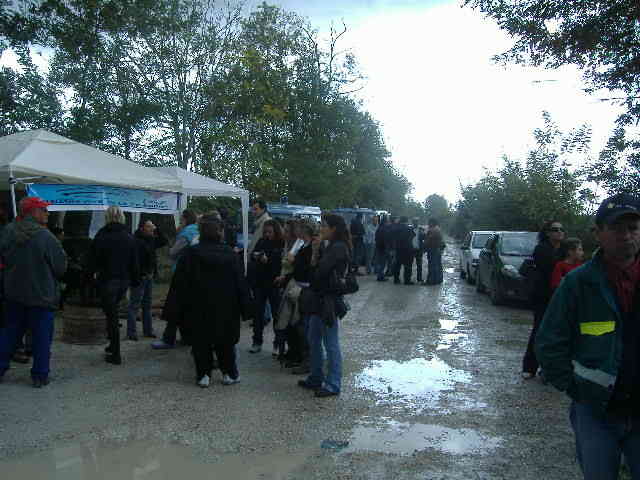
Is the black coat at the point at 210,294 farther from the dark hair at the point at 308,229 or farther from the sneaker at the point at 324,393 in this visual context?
the sneaker at the point at 324,393

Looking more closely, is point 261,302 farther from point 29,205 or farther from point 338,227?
point 29,205

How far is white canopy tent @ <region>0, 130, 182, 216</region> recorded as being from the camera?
8.78 meters

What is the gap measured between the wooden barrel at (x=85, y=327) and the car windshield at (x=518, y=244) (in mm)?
8752

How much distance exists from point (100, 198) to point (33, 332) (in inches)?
131

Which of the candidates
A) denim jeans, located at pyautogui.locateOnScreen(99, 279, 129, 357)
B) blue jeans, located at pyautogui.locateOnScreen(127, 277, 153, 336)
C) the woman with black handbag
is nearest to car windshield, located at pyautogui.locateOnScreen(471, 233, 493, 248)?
blue jeans, located at pyautogui.locateOnScreen(127, 277, 153, 336)

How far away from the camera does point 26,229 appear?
6.29 metres

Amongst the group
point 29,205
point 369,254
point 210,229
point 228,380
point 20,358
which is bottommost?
point 20,358

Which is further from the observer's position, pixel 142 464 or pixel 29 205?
pixel 29 205

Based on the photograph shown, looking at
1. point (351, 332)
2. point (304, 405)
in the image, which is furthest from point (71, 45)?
point (304, 405)

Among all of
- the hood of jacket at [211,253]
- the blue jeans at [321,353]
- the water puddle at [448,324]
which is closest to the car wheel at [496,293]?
the water puddle at [448,324]

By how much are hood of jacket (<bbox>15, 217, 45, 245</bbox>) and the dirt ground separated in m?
1.53

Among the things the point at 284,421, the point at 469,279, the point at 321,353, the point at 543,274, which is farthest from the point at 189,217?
the point at 469,279

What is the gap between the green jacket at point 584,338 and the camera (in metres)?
2.56

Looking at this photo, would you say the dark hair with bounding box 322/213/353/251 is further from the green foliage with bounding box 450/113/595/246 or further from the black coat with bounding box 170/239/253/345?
the green foliage with bounding box 450/113/595/246
